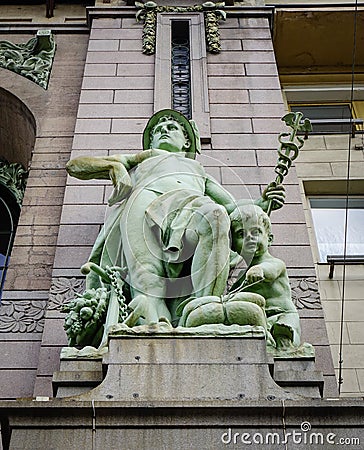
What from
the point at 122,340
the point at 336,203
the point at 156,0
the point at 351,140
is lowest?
the point at 122,340

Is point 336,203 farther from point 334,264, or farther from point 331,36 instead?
point 331,36

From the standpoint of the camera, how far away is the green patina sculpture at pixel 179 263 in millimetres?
6789

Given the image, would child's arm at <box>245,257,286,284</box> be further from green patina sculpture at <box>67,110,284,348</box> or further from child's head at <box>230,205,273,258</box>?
green patina sculpture at <box>67,110,284,348</box>

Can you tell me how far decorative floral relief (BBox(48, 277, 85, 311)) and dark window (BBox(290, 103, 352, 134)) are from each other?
6085mm

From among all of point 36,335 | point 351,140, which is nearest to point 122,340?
point 36,335

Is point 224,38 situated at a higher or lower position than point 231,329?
higher

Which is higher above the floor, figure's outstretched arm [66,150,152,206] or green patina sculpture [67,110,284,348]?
figure's outstretched arm [66,150,152,206]

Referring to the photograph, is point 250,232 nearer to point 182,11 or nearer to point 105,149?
point 105,149

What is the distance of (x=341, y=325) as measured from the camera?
32.2 feet

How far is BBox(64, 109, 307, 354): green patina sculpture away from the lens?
679cm

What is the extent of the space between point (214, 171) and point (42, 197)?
7.78 ft

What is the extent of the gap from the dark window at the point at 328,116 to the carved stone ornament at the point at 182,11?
2203 millimetres

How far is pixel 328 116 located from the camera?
14.8 meters

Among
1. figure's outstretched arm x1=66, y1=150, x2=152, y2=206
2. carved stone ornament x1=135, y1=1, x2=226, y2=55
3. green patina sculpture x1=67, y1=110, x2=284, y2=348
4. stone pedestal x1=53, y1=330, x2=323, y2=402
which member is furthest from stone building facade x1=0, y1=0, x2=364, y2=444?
stone pedestal x1=53, y1=330, x2=323, y2=402
